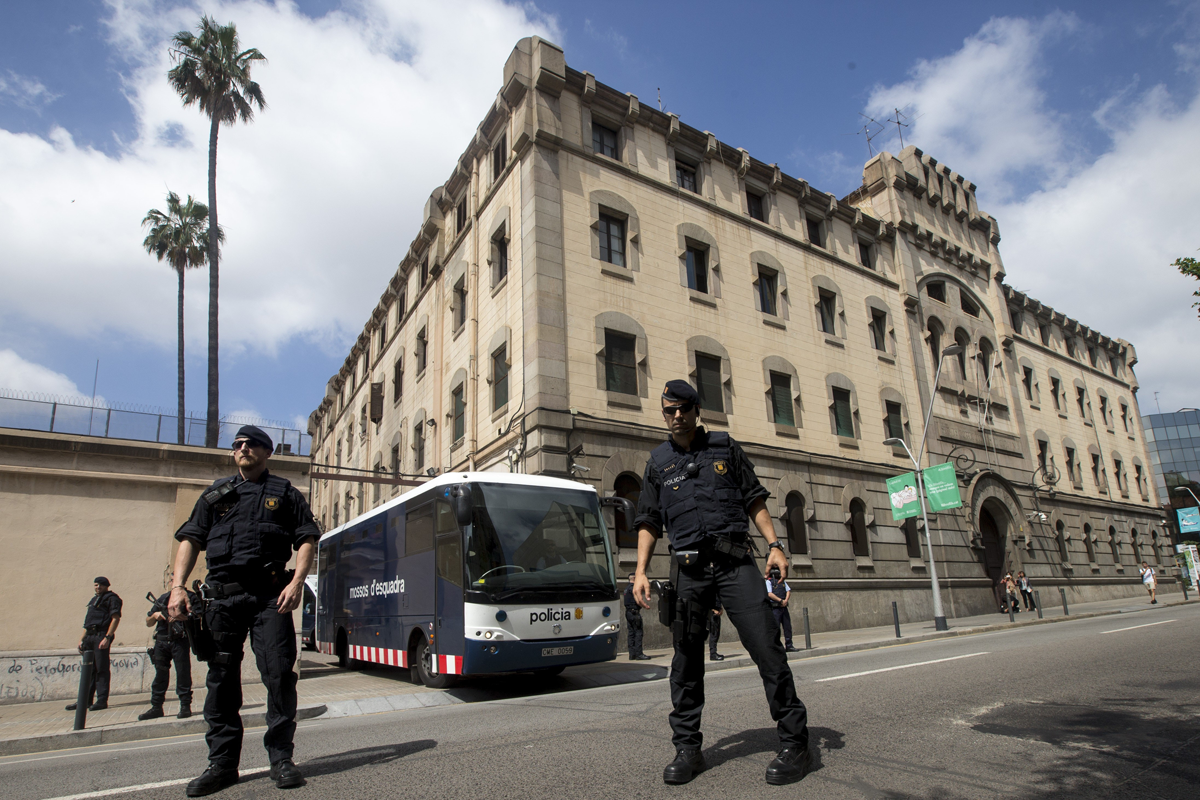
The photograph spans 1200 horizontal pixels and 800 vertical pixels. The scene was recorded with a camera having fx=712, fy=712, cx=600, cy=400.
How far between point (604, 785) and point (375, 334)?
34.7 metres

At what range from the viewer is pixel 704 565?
391 cm

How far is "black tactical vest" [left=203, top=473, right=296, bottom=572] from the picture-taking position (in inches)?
166

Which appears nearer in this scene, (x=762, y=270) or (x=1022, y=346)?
(x=762, y=270)

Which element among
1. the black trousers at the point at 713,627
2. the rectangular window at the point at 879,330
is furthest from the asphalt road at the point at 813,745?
the rectangular window at the point at 879,330

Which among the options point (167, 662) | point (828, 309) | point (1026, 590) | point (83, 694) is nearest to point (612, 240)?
point (828, 309)

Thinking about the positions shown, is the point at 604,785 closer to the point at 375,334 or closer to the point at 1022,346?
the point at 375,334

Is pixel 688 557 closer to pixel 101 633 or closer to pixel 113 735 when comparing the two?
pixel 113 735

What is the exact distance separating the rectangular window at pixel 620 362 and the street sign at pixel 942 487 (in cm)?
970

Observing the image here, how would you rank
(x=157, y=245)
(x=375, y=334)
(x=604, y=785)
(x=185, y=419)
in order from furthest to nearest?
(x=375, y=334)
(x=157, y=245)
(x=185, y=419)
(x=604, y=785)

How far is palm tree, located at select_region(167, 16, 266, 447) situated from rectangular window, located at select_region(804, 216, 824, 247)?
71.1ft

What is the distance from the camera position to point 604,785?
3.74 m

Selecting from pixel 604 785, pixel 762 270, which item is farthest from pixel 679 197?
pixel 604 785

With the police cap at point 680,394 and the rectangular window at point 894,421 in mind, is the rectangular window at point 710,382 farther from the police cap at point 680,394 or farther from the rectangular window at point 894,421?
the police cap at point 680,394

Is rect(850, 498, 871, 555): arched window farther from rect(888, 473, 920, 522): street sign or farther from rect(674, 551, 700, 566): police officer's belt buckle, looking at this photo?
rect(674, 551, 700, 566): police officer's belt buckle
